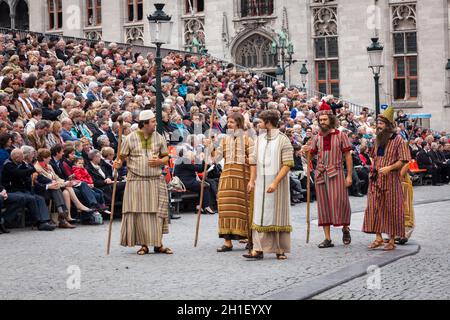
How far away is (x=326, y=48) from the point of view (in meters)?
44.7

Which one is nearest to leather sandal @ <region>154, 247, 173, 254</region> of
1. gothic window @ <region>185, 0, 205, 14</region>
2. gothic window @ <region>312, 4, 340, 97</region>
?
gothic window @ <region>312, 4, 340, 97</region>

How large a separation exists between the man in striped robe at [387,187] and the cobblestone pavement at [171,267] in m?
0.39

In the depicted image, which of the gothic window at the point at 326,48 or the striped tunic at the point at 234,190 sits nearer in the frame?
the striped tunic at the point at 234,190

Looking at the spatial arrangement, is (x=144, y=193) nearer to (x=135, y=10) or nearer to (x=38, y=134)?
(x=38, y=134)

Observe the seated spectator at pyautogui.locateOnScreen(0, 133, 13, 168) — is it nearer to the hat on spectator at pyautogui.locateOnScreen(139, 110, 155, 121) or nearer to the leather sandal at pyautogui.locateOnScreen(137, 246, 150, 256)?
the hat on spectator at pyautogui.locateOnScreen(139, 110, 155, 121)

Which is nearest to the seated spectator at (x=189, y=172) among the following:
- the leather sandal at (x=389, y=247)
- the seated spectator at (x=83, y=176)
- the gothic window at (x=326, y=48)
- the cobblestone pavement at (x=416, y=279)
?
the seated spectator at (x=83, y=176)

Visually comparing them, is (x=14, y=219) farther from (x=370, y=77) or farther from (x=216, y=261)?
(x=370, y=77)

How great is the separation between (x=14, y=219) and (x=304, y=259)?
6164mm

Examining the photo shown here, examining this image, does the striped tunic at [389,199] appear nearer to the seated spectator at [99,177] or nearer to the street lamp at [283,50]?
the seated spectator at [99,177]

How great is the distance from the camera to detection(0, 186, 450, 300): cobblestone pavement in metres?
9.43

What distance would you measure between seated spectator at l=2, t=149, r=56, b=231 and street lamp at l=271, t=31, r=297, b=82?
2392 centimetres

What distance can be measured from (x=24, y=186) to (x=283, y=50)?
2576 cm

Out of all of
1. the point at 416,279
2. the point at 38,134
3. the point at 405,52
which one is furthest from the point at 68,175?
the point at 405,52

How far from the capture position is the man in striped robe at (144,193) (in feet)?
41.8
